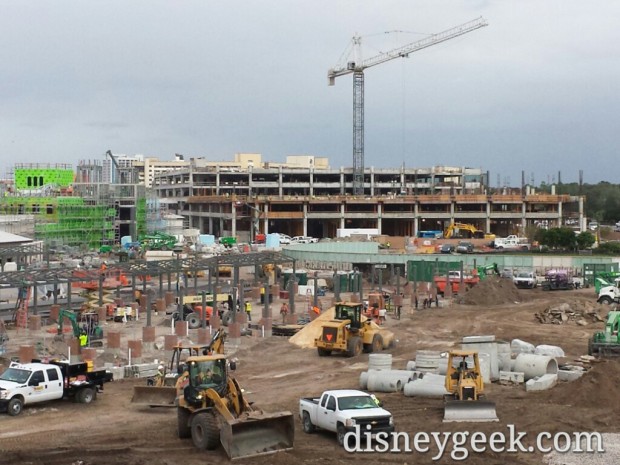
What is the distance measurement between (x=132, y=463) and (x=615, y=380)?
41.4 feet

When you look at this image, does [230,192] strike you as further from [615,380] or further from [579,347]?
[615,380]

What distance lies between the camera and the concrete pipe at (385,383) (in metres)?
23.7

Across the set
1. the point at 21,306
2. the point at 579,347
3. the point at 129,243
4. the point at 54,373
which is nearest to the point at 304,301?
the point at 21,306

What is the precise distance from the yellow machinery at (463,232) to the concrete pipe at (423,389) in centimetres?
7659

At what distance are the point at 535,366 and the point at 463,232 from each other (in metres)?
82.4

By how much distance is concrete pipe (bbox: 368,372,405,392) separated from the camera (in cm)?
2372

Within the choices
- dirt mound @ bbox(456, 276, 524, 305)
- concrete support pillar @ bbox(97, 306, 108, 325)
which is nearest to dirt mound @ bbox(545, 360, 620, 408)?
concrete support pillar @ bbox(97, 306, 108, 325)

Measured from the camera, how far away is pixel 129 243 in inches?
3516

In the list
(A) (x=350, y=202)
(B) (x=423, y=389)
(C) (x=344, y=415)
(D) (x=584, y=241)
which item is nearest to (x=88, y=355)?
(B) (x=423, y=389)

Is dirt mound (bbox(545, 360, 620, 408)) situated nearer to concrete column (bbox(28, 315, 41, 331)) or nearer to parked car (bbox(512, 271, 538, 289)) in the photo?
concrete column (bbox(28, 315, 41, 331))

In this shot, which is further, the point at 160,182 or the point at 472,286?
the point at 160,182

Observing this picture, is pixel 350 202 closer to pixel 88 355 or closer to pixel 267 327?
pixel 267 327

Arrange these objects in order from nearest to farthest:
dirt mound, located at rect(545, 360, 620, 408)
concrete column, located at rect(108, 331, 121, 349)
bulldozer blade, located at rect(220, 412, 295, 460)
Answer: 1. bulldozer blade, located at rect(220, 412, 295, 460)
2. dirt mound, located at rect(545, 360, 620, 408)
3. concrete column, located at rect(108, 331, 121, 349)

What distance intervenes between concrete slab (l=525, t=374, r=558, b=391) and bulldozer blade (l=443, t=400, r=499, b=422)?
4.34 meters
